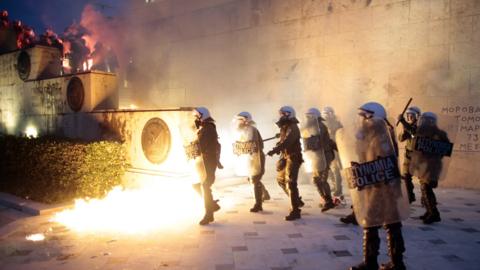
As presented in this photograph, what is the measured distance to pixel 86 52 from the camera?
20.6 metres

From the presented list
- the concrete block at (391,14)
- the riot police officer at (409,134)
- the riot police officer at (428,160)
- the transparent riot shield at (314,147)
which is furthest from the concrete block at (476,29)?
the transparent riot shield at (314,147)

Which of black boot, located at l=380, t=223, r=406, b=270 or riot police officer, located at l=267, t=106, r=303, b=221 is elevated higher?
riot police officer, located at l=267, t=106, r=303, b=221

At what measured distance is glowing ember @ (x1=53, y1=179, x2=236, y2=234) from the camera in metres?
6.59

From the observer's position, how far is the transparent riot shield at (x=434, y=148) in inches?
237

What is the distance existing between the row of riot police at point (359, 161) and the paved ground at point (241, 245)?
462mm

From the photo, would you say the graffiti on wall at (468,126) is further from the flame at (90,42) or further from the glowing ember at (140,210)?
the flame at (90,42)

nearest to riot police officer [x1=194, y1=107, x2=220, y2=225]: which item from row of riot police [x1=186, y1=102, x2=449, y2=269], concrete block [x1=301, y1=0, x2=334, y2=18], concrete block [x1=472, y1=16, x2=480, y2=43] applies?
row of riot police [x1=186, y1=102, x2=449, y2=269]

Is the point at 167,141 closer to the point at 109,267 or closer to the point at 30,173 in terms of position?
the point at 30,173

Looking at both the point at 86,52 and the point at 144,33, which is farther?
the point at 86,52

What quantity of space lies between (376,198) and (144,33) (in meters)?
15.2

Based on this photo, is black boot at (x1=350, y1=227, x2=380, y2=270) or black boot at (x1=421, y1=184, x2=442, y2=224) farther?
black boot at (x1=421, y1=184, x2=442, y2=224)

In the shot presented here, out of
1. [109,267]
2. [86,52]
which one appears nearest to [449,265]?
[109,267]

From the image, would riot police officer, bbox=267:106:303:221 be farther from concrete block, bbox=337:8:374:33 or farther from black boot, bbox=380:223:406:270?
concrete block, bbox=337:8:374:33

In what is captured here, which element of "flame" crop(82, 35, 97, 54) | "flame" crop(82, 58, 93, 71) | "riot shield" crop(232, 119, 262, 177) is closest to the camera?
"riot shield" crop(232, 119, 262, 177)
